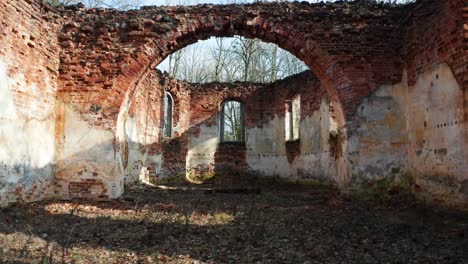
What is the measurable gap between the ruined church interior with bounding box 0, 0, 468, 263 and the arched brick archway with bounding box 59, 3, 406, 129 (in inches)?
1.2

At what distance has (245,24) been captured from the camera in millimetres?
8727

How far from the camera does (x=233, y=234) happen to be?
539 cm

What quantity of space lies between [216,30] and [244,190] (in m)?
5.17

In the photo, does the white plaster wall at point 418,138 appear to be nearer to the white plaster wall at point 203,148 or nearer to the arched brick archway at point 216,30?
the arched brick archway at point 216,30

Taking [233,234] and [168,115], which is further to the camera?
[168,115]

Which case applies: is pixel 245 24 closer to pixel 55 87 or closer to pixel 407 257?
pixel 55 87

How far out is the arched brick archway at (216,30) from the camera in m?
8.25

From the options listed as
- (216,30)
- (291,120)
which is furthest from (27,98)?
(291,120)

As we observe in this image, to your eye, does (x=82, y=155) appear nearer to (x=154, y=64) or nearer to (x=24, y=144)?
(x=24, y=144)

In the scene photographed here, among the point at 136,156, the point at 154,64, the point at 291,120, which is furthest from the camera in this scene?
the point at 291,120

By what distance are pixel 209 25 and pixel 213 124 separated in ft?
26.7

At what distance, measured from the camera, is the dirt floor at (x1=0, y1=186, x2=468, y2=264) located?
168 inches

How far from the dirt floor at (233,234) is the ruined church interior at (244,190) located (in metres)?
0.03

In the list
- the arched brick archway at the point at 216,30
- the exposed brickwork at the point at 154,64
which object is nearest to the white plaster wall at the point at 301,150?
the exposed brickwork at the point at 154,64
